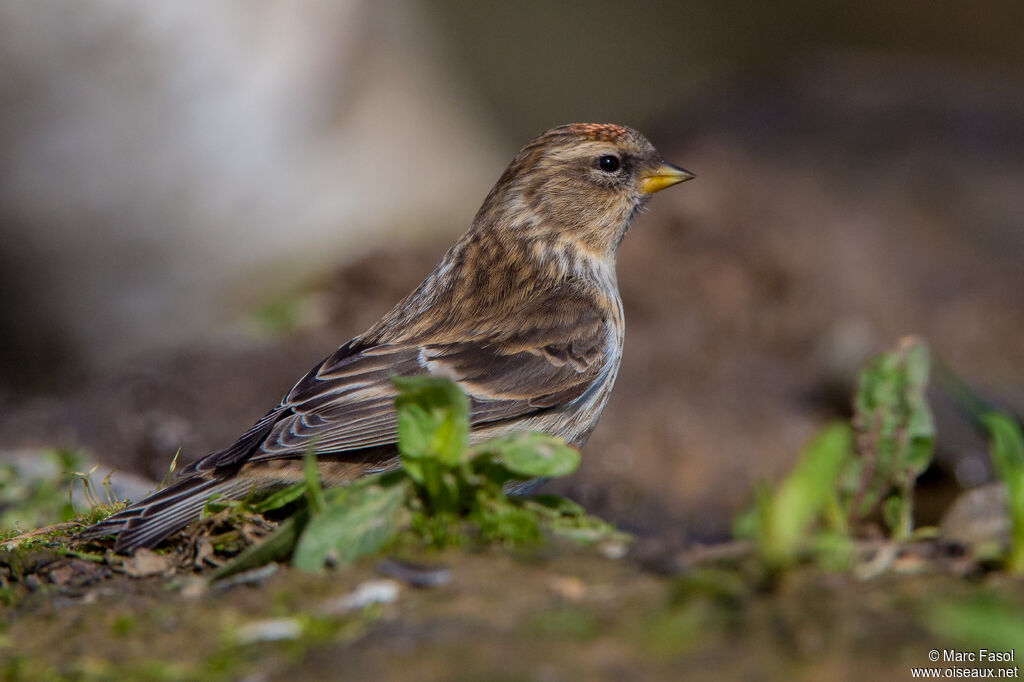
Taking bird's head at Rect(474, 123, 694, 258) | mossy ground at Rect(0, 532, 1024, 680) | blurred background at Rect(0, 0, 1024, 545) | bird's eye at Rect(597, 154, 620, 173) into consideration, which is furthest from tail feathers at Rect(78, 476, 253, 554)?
blurred background at Rect(0, 0, 1024, 545)

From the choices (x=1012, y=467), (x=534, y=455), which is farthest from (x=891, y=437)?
(x=534, y=455)

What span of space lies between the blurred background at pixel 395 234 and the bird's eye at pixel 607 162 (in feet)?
6.62

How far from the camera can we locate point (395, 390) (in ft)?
12.6

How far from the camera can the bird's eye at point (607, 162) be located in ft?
16.8

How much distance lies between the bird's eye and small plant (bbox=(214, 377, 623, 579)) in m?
2.59

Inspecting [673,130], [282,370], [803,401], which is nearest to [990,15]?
[673,130]

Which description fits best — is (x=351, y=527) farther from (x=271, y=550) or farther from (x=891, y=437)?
(x=891, y=437)

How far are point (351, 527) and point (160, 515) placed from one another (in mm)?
932

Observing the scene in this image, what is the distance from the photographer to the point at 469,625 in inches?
86.0

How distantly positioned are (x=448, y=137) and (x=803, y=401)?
19.2 ft

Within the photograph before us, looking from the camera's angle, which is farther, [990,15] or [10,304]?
[990,15]

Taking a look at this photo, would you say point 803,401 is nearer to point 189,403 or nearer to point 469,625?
point 189,403

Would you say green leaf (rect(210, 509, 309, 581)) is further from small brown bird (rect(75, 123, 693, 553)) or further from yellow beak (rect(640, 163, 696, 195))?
yellow beak (rect(640, 163, 696, 195))

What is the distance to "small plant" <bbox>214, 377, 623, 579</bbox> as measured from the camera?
2617mm
